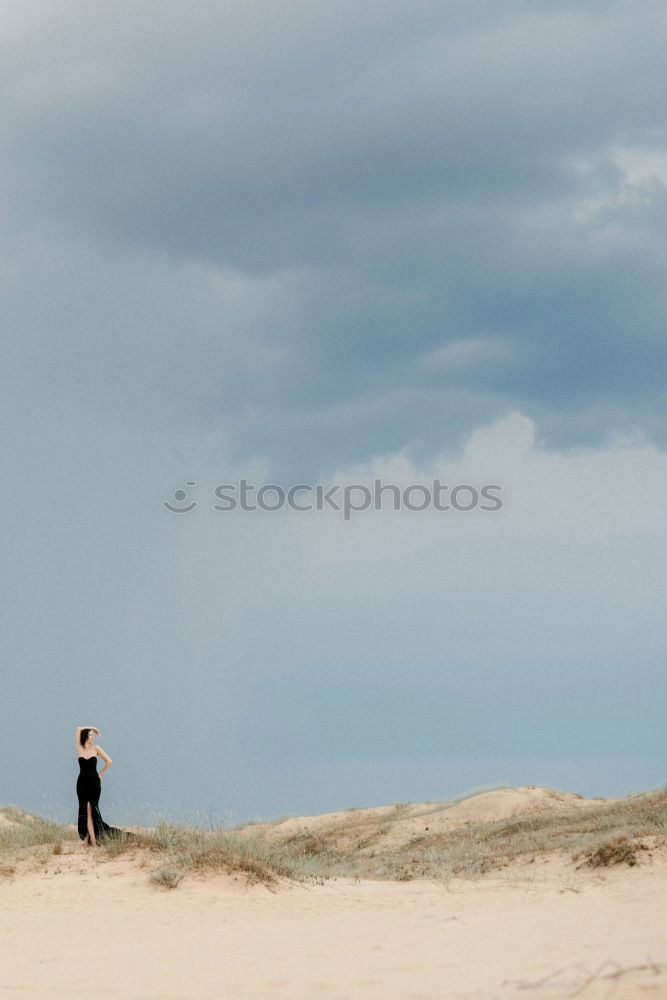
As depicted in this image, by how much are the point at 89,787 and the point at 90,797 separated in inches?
6.5

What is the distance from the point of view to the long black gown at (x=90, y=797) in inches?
630

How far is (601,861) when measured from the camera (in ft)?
57.2

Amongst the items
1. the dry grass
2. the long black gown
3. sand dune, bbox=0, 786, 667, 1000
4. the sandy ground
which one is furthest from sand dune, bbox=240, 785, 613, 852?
the long black gown

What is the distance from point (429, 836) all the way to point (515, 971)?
56.6 ft

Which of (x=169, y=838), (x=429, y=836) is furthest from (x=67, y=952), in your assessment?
(x=429, y=836)

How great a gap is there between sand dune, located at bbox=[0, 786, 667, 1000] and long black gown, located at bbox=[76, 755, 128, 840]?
1.35 ft

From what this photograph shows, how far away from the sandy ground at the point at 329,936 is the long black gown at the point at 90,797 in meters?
0.42

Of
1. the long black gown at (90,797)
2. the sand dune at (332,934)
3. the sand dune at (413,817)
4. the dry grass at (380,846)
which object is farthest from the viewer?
the sand dune at (413,817)

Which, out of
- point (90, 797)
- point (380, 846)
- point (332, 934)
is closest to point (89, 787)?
point (90, 797)

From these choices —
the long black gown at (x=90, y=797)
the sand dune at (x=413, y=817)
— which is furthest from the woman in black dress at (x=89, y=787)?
the sand dune at (x=413, y=817)

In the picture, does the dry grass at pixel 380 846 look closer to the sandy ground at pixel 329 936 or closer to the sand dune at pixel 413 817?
the sand dune at pixel 413 817

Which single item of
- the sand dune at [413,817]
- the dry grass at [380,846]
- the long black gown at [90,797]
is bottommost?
the sand dune at [413,817]

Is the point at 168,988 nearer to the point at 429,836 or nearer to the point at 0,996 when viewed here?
the point at 0,996

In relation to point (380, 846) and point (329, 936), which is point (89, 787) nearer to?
point (329, 936)
